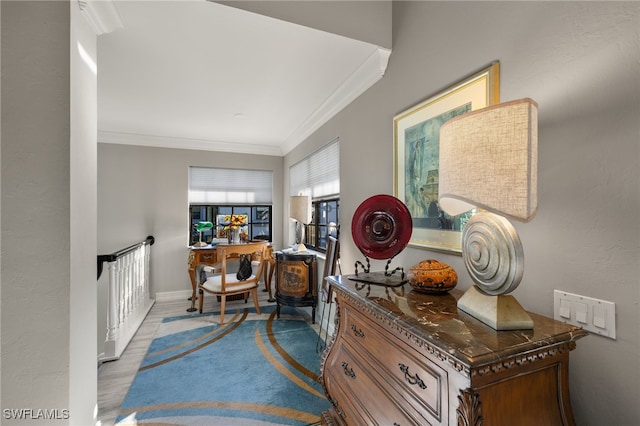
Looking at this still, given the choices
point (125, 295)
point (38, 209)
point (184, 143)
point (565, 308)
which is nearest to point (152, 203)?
point (184, 143)

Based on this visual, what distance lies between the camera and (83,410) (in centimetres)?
135

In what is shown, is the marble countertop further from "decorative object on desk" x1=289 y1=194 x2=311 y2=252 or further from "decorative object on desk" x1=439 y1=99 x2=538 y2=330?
"decorative object on desk" x1=289 y1=194 x2=311 y2=252

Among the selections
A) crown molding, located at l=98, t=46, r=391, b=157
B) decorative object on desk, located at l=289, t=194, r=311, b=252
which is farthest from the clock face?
decorative object on desk, located at l=289, t=194, r=311, b=252

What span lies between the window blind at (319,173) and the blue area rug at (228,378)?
66.2 inches

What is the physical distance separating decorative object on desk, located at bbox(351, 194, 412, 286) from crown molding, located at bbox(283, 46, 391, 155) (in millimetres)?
1159

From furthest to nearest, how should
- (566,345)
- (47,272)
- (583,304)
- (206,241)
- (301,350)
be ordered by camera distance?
(206,241)
(301,350)
(47,272)
(583,304)
(566,345)

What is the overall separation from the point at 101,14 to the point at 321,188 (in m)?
2.34

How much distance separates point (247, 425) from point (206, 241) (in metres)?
3.26

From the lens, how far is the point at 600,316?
86cm

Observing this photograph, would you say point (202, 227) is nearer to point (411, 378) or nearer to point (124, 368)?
point (124, 368)

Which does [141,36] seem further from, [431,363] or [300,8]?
[431,363]

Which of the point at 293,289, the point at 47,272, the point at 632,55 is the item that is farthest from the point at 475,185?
the point at 293,289

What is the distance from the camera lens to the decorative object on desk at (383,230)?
1409 mm

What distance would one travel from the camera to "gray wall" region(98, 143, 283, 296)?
3877mm
